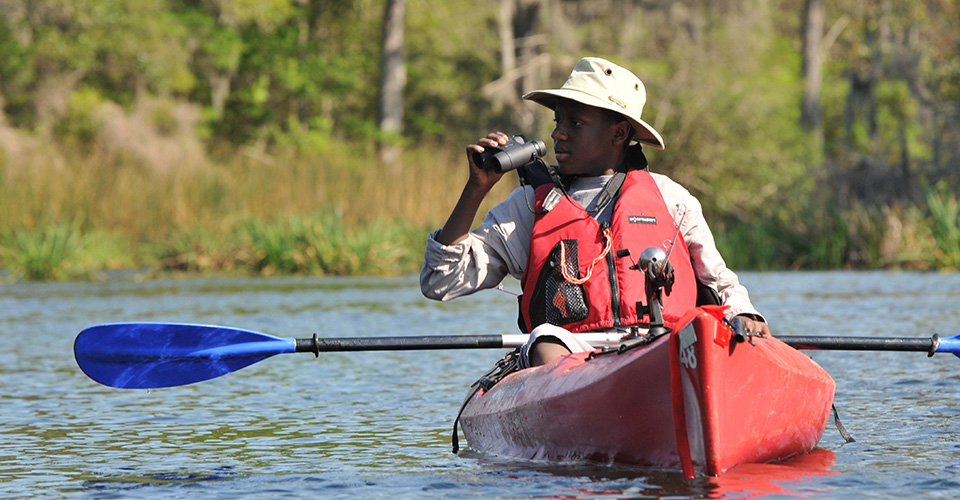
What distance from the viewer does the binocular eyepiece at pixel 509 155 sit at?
470cm

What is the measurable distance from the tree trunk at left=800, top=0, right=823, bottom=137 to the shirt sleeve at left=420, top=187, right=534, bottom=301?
27.7 metres

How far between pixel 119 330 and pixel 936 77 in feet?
51.5

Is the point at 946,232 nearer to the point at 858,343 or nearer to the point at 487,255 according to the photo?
the point at 858,343

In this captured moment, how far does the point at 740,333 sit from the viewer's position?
4.14 metres

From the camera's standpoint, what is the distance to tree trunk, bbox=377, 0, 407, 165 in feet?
92.2

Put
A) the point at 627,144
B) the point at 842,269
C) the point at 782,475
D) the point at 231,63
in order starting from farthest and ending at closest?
the point at 231,63 < the point at 842,269 < the point at 627,144 < the point at 782,475

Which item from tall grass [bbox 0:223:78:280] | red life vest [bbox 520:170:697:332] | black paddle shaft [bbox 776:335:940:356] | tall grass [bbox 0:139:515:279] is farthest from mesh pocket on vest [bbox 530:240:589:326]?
tall grass [bbox 0:223:78:280]

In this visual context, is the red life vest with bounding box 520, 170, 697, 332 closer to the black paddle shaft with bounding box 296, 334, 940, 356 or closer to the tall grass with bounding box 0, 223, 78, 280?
the black paddle shaft with bounding box 296, 334, 940, 356

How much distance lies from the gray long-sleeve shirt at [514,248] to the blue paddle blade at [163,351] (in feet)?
2.96

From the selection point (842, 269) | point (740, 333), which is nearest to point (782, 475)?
point (740, 333)

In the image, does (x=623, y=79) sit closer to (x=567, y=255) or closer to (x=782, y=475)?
(x=567, y=255)

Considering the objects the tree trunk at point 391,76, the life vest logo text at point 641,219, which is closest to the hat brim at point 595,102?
the life vest logo text at point 641,219

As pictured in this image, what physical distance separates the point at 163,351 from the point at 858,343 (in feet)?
9.08

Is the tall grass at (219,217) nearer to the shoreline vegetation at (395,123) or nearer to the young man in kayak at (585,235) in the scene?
the shoreline vegetation at (395,123)
